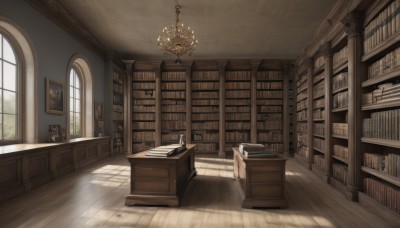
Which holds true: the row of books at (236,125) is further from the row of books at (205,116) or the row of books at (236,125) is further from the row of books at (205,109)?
the row of books at (205,109)

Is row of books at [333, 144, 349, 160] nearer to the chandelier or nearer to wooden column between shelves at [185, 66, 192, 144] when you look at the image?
the chandelier

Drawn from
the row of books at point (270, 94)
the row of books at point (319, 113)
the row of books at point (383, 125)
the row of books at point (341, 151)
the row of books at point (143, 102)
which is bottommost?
the row of books at point (341, 151)

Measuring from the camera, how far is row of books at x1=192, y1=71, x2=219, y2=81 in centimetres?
947

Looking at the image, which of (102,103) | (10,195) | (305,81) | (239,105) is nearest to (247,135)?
(239,105)

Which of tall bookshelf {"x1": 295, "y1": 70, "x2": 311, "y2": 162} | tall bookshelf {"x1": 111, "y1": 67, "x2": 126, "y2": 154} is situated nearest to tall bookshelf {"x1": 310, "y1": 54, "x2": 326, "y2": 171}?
tall bookshelf {"x1": 295, "y1": 70, "x2": 311, "y2": 162}

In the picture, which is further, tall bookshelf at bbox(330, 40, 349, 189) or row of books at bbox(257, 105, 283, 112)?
row of books at bbox(257, 105, 283, 112)

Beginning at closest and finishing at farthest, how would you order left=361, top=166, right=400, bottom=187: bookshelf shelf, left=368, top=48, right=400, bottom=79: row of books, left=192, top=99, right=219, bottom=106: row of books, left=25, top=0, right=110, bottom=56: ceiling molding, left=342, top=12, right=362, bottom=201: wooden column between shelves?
left=361, top=166, right=400, bottom=187: bookshelf shelf, left=368, top=48, right=400, bottom=79: row of books, left=342, top=12, right=362, bottom=201: wooden column between shelves, left=25, top=0, right=110, bottom=56: ceiling molding, left=192, top=99, right=219, bottom=106: row of books

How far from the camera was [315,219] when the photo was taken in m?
3.28

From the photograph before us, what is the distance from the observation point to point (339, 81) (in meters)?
4.98

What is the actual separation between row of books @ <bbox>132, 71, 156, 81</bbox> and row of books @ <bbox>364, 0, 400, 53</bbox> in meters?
6.81

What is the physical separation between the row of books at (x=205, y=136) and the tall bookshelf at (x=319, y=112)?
3.48 metres

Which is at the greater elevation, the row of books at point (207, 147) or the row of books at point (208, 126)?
the row of books at point (208, 126)

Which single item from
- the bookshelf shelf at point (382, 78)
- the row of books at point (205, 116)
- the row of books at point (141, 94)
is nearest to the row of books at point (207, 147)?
the row of books at point (205, 116)

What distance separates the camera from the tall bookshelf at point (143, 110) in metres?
9.57
